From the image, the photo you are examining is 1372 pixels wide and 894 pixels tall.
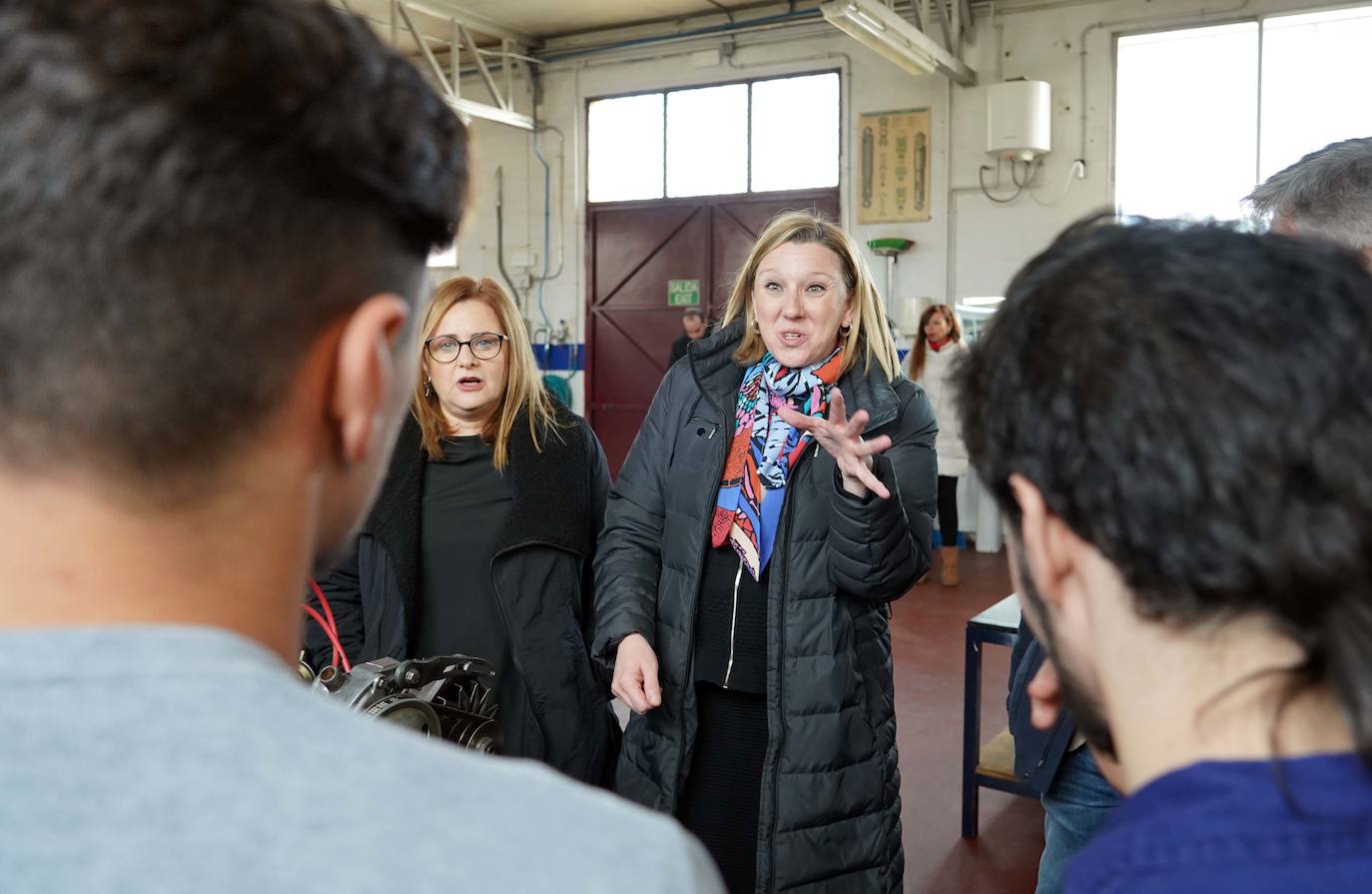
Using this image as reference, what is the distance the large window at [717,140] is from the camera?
8.19m

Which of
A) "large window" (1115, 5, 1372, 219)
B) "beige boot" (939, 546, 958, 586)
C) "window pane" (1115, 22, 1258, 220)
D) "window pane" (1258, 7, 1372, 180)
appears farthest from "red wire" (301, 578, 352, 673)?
"window pane" (1258, 7, 1372, 180)

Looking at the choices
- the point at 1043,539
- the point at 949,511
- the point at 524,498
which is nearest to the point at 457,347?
the point at 524,498

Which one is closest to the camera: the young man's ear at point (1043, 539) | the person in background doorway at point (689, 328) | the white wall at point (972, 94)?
the young man's ear at point (1043, 539)

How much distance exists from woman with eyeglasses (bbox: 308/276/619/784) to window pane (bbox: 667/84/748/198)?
21.7 feet

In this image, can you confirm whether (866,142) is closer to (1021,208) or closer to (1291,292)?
(1021,208)

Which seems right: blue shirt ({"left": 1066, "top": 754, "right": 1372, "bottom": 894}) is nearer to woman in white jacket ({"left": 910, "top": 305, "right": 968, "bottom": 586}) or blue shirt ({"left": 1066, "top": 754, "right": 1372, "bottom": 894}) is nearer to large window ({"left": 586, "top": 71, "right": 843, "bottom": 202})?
woman in white jacket ({"left": 910, "top": 305, "right": 968, "bottom": 586})

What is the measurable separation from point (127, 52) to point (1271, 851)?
2.30 feet

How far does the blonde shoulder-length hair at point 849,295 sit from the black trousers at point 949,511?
418 centimetres

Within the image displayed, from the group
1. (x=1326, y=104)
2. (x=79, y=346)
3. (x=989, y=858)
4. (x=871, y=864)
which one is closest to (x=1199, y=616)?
(x=79, y=346)

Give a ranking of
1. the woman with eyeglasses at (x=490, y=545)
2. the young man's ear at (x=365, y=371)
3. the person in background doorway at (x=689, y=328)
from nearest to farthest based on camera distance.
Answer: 1. the young man's ear at (x=365, y=371)
2. the woman with eyeglasses at (x=490, y=545)
3. the person in background doorway at (x=689, y=328)

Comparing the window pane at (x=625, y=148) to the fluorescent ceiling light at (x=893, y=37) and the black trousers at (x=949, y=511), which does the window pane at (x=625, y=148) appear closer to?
the fluorescent ceiling light at (x=893, y=37)

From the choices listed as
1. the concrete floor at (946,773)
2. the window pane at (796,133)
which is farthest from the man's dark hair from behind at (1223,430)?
the window pane at (796,133)

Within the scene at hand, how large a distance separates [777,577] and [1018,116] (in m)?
5.87

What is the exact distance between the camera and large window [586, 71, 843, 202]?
322 inches
